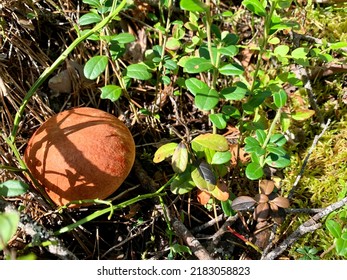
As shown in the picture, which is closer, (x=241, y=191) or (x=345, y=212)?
(x=345, y=212)

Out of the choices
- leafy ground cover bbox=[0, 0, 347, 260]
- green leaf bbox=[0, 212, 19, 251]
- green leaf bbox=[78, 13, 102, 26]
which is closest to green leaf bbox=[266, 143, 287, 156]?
leafy ground cover bbox=[0, 0, 347, 260]

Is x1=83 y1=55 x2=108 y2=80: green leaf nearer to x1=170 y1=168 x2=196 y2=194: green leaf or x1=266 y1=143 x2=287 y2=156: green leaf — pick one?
x1=170 y1=168 x2=196 y2=194: green leaf

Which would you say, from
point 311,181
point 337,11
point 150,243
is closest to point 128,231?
point 150,243

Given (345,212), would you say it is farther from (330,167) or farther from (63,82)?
(63,82)

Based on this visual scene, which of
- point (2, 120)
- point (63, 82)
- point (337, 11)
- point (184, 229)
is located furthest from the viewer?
point (337, 11)

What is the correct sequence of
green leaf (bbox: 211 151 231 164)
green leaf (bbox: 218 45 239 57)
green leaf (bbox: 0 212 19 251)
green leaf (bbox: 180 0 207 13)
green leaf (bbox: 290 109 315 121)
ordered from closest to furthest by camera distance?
green leaf (bbox: 0 212 19 251) → green leaf (bbox: 180 0 207 13) → green leaf (bbox: 218 45 239 57) → green leaf (bbox: 211 151 231 164) → green leaf (bbox: 290 109 315 121)

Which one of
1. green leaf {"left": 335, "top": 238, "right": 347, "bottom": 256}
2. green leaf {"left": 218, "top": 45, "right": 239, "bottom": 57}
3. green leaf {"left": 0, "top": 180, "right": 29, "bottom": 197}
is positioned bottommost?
green leaf {"left": 335, "top": 238, "right": 347, "bottom": 256}
